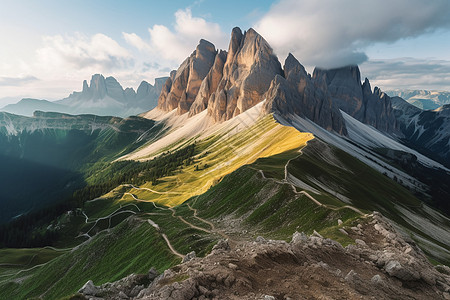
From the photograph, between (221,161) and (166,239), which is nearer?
(166,239)

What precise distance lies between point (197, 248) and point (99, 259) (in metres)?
35.8

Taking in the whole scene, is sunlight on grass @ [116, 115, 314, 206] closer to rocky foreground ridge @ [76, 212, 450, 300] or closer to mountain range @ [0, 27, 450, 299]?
mountain range @ [0, 27, 450, 299]

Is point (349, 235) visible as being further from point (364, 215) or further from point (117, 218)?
point (117, 218)

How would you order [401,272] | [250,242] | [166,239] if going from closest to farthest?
[401,272]
[250,242]
[166,239]

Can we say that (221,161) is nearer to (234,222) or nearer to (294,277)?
(234,222)

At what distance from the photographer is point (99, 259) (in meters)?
67.6

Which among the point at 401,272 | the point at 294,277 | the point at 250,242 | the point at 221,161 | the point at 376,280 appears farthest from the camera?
the point at 221,161

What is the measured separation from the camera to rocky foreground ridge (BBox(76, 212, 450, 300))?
19578 millimetres

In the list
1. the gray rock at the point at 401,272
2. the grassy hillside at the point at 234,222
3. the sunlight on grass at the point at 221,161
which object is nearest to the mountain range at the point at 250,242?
the gray rock at the point at 401,272

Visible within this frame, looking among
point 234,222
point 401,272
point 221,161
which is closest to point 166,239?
point 234,222

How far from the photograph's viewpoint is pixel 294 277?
21531 mm

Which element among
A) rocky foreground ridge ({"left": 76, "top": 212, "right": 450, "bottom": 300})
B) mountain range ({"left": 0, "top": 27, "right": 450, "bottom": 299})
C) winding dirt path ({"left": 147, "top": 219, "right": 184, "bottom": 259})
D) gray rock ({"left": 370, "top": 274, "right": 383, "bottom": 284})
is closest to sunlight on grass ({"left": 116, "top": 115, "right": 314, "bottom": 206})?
mountain range ({"left": 0, "top": 27, "right": 450, "bottom": 299})

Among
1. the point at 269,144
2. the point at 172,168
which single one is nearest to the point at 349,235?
the point at 269,144

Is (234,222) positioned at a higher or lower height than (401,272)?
lower
